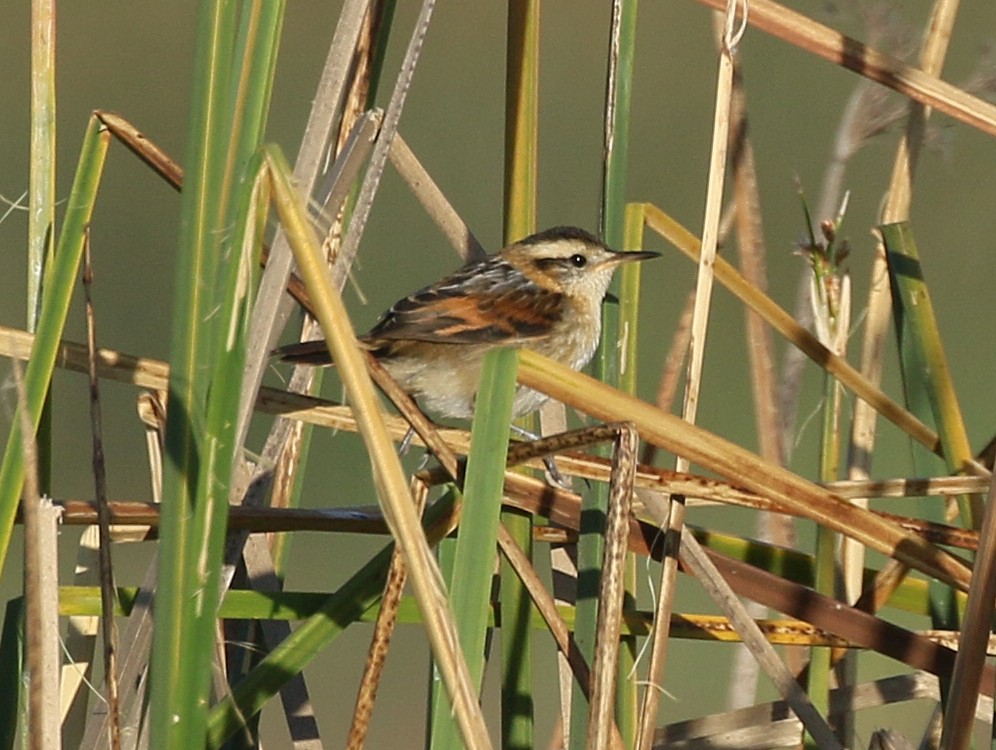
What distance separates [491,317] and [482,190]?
428cm

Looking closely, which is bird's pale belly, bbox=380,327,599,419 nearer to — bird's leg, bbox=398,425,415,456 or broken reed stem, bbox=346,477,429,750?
bird's leg, bbox=398,425,415,456

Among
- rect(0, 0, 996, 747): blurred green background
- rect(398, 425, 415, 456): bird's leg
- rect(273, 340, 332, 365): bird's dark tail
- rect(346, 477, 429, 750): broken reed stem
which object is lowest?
rect(346, 477, 429, 750): broken reed stem

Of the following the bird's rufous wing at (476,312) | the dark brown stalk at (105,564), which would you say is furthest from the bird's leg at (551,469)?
the dark brown stalk at (105,564)

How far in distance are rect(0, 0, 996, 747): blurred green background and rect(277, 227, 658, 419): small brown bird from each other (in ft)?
8.63

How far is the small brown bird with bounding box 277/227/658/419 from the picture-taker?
365 cm

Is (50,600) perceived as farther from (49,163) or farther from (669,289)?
(669,289)

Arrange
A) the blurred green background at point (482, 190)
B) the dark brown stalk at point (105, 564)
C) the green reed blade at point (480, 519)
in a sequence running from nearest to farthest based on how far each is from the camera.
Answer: the green reed blade at point (480, 519), the dark brown stalk at point (105, 564), the blurred green background at point (482, 190)

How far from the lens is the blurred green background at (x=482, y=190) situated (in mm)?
7059

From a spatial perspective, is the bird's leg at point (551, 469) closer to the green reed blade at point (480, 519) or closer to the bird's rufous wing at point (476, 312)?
the bird's rufous wing at point (476, 312)

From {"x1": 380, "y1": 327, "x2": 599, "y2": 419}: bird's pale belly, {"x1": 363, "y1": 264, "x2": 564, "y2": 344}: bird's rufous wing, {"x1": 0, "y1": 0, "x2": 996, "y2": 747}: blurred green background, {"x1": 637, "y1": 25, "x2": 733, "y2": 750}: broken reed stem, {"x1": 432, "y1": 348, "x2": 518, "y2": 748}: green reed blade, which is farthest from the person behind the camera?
{"x1": 0, "y1": 0, "x2": 996, "y2": 747}: blurred green background

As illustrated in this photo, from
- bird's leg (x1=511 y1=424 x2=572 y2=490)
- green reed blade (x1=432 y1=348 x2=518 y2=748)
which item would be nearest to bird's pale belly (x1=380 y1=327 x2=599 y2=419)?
bird's leg (x1=511 y1=424 x2=572 y2=490)

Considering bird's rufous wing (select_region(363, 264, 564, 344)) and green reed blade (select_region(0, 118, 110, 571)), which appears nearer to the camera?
green reed blade (select_region(0, 118, 110, 571))

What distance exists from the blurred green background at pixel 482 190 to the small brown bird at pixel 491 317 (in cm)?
263

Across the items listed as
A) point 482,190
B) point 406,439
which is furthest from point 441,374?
point 482,190
